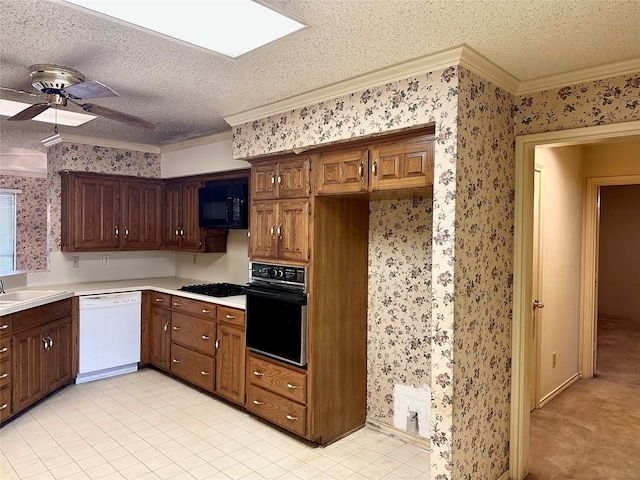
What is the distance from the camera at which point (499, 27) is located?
1927mm

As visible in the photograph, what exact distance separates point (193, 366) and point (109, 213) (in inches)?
77.5

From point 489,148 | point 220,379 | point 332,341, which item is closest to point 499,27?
point 489,148

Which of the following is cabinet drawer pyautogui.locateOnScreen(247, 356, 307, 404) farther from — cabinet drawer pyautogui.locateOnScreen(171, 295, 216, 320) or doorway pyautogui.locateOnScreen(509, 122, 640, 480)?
doorway pyautogui.locateOnScreen(509, 122, 640, 480)

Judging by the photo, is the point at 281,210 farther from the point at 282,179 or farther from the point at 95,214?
the point at 95,214

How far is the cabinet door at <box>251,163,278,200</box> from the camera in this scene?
335cm

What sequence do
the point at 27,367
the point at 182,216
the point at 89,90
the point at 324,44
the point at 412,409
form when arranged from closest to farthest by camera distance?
the point at 324,44, the point at 89,90, the point at 412,409, the point at 27,367, the point at 182,216

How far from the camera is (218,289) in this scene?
14.4 ft

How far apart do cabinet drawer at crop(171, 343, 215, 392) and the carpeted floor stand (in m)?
2.58

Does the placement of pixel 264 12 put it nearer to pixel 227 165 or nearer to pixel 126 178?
pixel 227 165

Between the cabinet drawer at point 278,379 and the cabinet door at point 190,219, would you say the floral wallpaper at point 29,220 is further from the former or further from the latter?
the cabinet drawer at point 278,379

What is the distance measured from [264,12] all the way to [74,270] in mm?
4148

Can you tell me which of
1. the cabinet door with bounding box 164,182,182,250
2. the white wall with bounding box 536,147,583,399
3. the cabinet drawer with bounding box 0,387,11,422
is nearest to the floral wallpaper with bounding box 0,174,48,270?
the cabinet door with bounding box 164,182,182,250

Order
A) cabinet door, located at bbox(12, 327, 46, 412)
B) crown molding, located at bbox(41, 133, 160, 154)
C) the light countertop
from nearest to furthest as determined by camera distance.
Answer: cabinet door, located at bbox(12, 327, 46, 412) < the light countertop < crown molding, located at bbox(41, 133, 160, 154)

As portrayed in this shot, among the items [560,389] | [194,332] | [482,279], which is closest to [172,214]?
[194,332]
